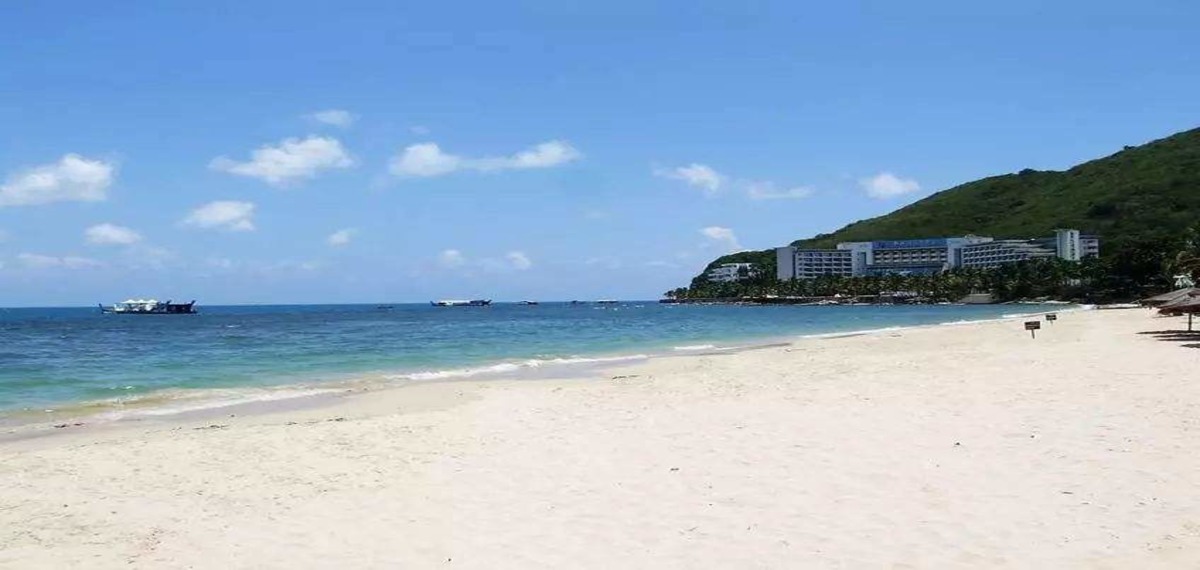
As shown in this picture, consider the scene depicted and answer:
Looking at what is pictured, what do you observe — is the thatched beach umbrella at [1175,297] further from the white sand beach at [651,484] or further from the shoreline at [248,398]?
the shoreline at [248,398]

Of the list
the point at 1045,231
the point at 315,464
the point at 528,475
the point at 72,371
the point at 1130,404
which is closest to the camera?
the point at 528,475

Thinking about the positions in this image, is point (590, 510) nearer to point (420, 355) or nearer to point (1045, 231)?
point (420, 355)

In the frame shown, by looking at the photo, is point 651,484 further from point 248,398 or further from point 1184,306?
point 1184,306

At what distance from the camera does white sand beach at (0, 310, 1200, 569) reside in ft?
20.9

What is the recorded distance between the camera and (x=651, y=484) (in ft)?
27.9

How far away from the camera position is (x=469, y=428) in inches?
507

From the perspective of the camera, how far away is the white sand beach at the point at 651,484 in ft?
20.9

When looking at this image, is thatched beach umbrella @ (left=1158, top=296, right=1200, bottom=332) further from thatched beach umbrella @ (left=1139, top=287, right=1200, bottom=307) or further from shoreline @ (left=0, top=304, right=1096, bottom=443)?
shoreline @ (left=0, top=304, right=1096, bottom=443)

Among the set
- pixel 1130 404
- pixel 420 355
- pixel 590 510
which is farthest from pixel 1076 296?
pixel 590 510

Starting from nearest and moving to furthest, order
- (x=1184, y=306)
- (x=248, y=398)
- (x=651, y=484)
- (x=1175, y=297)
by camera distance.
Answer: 1. (x=651, y=484)
2. (x=248, y=398)
3. (x=1184, y=306)
4. (x=1175, y=297)

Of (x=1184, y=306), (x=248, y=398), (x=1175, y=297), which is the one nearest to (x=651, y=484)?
(x=248, y=398)

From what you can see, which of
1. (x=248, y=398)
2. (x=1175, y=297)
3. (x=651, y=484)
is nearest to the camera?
(x=651, y=484)

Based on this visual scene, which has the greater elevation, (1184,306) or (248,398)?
(1184,306)

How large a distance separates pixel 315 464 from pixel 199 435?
4075mm
